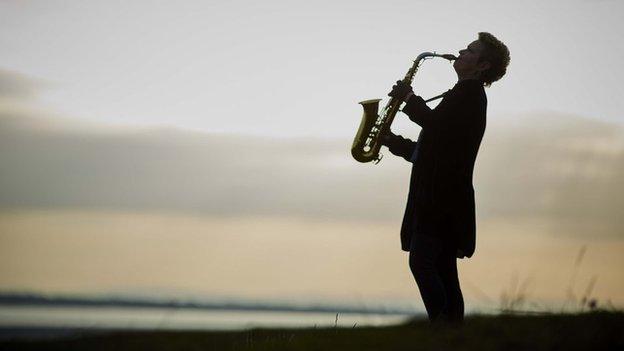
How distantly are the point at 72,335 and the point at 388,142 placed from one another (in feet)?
10.2

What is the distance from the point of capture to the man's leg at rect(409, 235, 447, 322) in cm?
657

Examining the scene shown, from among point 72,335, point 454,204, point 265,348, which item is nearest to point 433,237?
point 454,204

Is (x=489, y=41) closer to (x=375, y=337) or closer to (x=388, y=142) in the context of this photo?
(x=388, y=142)

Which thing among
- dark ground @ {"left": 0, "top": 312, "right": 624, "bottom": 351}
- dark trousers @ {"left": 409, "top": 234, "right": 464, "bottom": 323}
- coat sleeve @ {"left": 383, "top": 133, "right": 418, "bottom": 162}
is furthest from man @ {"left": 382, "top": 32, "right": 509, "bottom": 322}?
dark ground @ {"left": 0, "top": 312, "right": 624, "bottom": 351}

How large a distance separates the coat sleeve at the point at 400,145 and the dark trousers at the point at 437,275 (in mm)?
767

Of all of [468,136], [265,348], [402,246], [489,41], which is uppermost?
[489,41]

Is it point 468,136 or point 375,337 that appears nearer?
point 375,337

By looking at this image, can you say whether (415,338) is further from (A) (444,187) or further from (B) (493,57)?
(B) (493,57)

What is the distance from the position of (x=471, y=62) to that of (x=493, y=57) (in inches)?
7.7

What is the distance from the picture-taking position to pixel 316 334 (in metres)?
6.00

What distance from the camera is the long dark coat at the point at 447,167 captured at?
675 centimetres

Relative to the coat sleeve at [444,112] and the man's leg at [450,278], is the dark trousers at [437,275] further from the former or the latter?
the coat sleeve at [444,112]

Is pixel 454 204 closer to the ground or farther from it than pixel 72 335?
farther from it

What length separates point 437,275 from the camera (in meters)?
6.61
